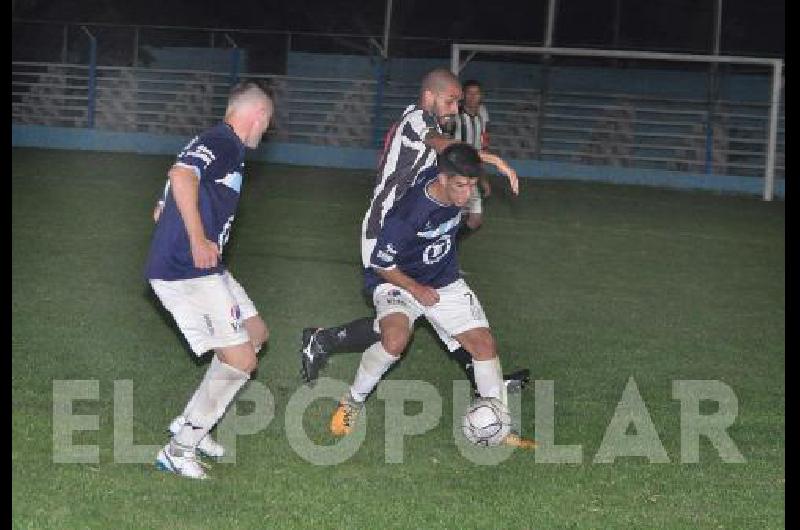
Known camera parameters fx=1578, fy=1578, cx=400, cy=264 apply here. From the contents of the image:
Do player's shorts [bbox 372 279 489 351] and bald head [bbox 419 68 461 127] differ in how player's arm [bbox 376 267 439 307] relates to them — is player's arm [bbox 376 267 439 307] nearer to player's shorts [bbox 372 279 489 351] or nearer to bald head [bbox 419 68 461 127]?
player's shorts [bbox 372 279 489 351]

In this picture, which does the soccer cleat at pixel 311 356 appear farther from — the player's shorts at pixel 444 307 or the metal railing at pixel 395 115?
the metal railing at pixel 395 115

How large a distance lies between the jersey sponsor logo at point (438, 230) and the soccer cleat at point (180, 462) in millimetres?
1819

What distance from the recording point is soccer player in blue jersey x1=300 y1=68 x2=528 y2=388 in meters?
8.66

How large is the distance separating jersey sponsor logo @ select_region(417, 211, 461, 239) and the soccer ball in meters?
0.88

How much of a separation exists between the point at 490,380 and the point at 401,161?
1.69 meters

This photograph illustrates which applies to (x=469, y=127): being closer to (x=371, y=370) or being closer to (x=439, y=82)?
(x=439, y=82)

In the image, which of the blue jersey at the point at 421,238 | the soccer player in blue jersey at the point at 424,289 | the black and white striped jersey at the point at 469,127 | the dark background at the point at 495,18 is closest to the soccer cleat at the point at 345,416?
the soccer player in blue jersey at the point at 424,289

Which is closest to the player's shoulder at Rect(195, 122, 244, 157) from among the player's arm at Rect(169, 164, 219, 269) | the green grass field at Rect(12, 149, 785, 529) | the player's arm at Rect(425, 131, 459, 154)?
the player's arm at Rect(169, 164, 219, 269)

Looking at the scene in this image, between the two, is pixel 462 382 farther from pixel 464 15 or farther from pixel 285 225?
pixel 464 15

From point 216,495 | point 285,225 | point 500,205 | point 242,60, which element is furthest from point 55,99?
point 216,495

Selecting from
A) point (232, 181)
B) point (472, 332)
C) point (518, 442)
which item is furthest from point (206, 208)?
point (518, 442)

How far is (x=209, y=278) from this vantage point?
696cm

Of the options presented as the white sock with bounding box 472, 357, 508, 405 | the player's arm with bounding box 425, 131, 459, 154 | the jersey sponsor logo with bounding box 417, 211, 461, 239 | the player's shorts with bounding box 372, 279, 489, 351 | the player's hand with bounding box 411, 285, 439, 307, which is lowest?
the white sock with bounding box 472, 357, 508, 405

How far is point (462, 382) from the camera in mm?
9305
